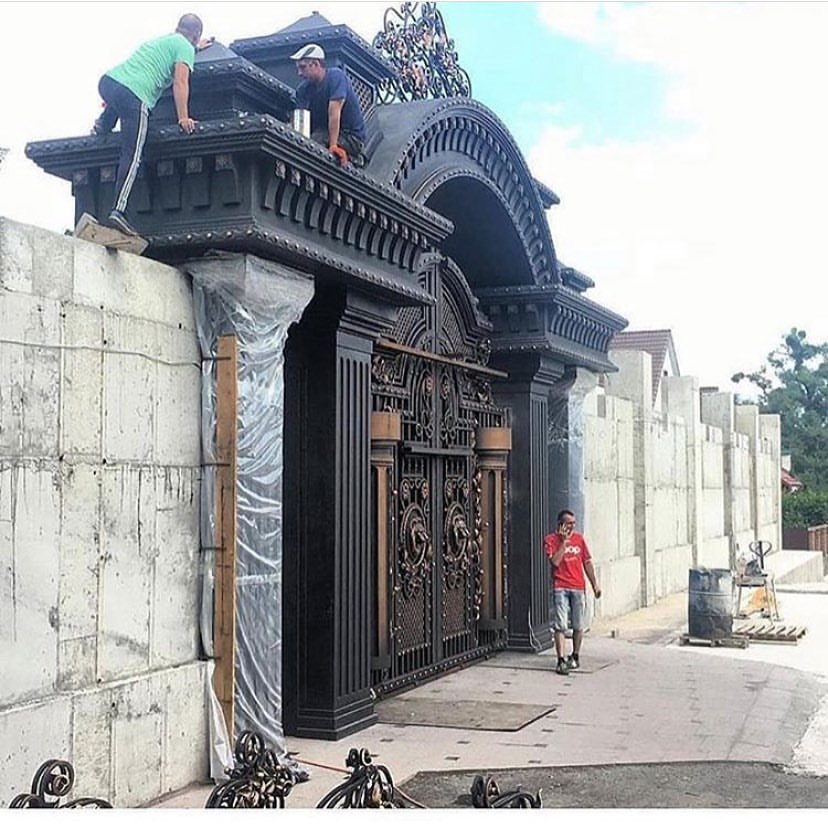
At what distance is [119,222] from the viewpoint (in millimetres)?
6492

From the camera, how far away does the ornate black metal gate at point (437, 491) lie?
937 centimetres

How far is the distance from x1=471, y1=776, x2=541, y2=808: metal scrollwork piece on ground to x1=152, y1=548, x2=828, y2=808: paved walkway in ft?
6.57

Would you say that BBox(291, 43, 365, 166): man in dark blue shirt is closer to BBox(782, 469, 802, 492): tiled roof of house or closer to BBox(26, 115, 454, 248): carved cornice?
BBox(26, 115, 454, 248): carved cornice

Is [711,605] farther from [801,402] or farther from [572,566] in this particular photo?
[801,402]

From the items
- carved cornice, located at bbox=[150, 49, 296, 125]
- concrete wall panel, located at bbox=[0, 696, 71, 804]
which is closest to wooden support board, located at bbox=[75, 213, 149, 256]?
carved cornice, located at bbox=[150, 49, 296, 125]

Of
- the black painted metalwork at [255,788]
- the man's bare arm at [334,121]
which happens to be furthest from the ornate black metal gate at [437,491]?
the black painted metalwork at [255,788]

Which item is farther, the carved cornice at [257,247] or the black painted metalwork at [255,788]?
the carved cornice at [257,247]

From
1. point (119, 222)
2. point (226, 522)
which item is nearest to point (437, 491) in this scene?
point (226, 522)

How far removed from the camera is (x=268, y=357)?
718cm

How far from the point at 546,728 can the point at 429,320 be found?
371 cm

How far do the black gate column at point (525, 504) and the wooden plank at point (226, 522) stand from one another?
556 centimetres

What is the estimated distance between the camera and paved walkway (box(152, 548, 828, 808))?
7.52 meters

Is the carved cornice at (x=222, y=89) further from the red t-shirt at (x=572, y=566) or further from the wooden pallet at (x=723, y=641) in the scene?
the wooden pallet at (x=723, y=641)

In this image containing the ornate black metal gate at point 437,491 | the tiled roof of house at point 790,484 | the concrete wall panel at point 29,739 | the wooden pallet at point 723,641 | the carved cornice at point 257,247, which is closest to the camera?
the concrete wall panel at point 29,739
